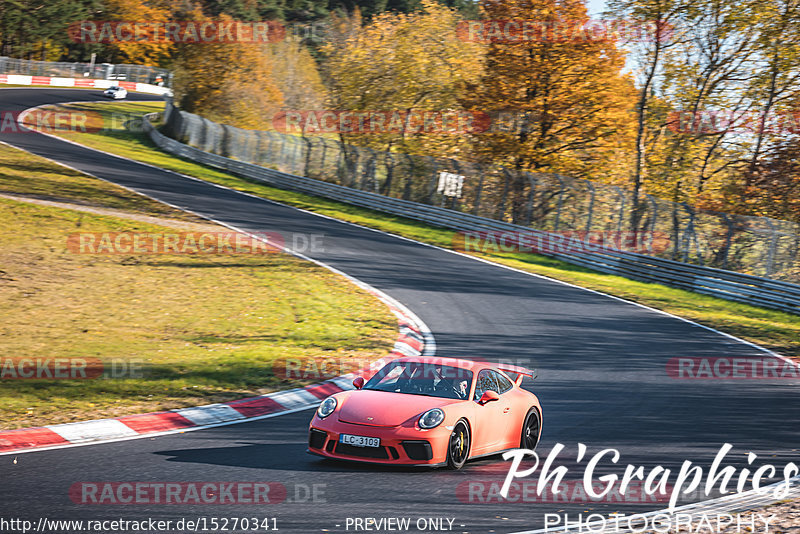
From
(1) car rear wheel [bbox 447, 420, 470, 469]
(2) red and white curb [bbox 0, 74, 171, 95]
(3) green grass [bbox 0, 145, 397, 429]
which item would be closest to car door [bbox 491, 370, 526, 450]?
(1) car rear wheel [bbox 447, 420, 470, 469]

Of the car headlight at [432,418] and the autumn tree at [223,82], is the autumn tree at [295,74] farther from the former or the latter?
the car headlight at [432,418]

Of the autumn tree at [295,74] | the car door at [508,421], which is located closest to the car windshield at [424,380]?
the car door at [508,421]

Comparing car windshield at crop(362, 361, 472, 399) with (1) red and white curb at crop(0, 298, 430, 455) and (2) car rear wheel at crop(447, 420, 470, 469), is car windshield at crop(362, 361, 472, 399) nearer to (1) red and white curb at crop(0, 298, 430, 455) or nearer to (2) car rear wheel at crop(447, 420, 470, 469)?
(2) car rear wheel at crop(447, 420, 470, 469)

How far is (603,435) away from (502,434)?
1.73 metres

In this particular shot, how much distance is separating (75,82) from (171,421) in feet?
238

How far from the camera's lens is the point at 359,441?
8.15 meters

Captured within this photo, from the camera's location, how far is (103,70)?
81.0 m

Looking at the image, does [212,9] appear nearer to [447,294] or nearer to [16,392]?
[447,294]

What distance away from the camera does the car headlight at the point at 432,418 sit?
26.9 feet

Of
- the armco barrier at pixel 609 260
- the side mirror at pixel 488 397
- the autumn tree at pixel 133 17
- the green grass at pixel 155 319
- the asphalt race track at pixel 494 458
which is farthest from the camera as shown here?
the autumn tree at pixel 133 17

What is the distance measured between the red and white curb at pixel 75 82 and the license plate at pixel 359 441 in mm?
64462

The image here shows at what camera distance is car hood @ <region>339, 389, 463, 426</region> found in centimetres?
827

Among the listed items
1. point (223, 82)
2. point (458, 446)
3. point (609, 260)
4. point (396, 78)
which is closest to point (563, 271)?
point (609, 260)

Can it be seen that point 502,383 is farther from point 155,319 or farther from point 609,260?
point 609,260
